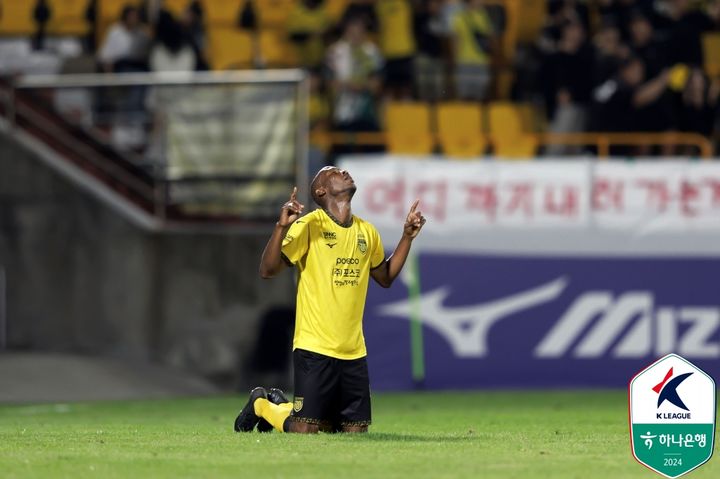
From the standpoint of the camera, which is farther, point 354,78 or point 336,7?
point 336,7

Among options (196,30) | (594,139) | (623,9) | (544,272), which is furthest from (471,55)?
(544,272)

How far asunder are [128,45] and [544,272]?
688 centimetres

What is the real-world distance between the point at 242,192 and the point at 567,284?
431cm

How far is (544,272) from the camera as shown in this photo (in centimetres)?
2256

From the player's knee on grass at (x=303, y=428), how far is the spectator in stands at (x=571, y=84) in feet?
42.6

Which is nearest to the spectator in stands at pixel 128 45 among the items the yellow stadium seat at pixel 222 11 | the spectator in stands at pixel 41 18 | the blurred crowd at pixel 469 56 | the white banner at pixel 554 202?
the blurred crowd at pixel 469 56

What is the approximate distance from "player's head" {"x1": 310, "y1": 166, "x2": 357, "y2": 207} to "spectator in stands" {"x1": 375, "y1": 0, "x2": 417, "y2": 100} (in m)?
13.0

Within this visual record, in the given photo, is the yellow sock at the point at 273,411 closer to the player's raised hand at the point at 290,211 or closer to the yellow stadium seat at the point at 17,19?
the player's raised hand at the point at 290,211

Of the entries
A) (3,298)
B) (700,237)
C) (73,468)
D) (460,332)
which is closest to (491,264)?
(460,332)

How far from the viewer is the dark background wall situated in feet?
75.7

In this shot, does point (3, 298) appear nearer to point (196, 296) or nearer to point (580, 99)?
point (196, 296)

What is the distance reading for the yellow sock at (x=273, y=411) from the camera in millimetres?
12523

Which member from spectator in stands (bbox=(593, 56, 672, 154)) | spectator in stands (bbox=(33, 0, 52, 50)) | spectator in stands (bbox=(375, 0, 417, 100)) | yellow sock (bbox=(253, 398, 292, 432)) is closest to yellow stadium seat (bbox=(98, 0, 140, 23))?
spectator in stands (bbox=(33, 0, 52, 50))

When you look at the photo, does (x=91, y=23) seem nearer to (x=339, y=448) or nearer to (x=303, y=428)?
(x=303, y=428)
